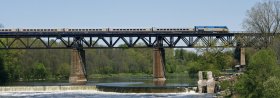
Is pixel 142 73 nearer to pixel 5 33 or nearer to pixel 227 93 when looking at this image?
pixel 5 33

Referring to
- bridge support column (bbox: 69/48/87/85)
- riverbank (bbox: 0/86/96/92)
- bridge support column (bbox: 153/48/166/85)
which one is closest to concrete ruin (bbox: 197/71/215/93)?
riverbank (bbox: 0/86/96/92)

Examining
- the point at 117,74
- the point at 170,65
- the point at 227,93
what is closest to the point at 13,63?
the point at 117,74

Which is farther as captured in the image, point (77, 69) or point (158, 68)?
point (77, 69)

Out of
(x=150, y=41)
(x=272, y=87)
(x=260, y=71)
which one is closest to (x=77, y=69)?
(x=150, y=41)

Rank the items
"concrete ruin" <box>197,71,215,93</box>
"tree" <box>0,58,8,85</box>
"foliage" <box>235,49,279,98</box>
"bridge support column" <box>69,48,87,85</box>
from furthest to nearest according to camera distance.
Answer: "tree" <box>0,58,8,85</box>
"bridge support column" <box>69,48,87,85</box>
"concrete ruin" <box>197,71,215,93</box>
"foliage" <box>235,49,279,98</box>

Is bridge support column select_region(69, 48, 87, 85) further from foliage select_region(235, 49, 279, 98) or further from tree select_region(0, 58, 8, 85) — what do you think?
foliage select_region(235, 49, 279, 98)

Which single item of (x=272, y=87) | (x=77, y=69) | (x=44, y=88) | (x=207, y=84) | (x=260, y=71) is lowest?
(x=44, y=88)

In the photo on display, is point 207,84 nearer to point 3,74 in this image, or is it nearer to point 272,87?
point 272,87

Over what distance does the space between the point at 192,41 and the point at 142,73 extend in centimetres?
4929

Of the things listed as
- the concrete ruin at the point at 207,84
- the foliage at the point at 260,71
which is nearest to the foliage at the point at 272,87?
the foliage at the point at 260,71

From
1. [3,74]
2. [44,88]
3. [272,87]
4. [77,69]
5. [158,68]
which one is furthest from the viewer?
[3,74]

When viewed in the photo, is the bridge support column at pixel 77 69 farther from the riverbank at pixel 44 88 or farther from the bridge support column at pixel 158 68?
the riverbank at pixel 44 88

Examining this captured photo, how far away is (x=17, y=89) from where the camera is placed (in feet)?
238

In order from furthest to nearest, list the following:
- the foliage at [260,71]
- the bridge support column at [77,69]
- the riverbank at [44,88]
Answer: the bridge support column at [77,69] → the riverbank at [44,88] → the foliage at [260,71]
